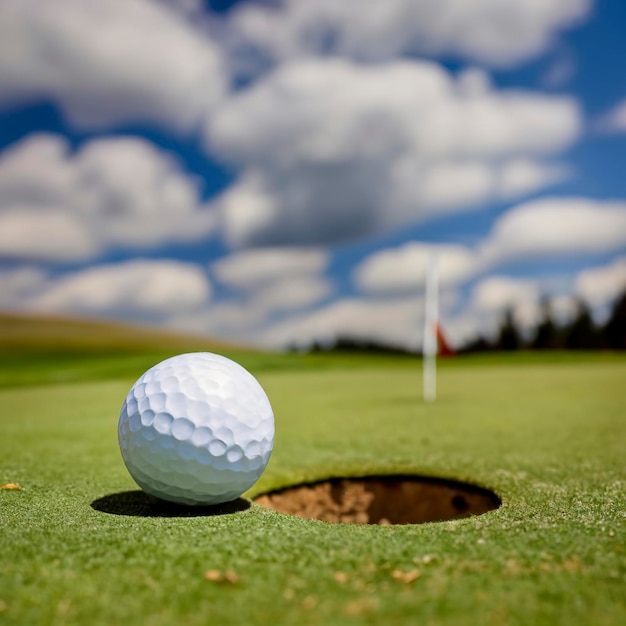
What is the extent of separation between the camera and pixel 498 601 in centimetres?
262

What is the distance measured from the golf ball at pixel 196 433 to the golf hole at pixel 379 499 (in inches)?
42.9

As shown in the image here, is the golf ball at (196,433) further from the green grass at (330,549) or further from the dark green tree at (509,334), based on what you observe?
the dark green tree at (509,334)

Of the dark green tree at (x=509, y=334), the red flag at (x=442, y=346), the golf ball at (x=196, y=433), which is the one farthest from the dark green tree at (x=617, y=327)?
the golf ball at (x=196, y=433)

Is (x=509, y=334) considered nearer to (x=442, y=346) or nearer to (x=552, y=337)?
(x=552, y=337)

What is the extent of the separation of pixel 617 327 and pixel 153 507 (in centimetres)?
6198

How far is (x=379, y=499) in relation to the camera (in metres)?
5.86

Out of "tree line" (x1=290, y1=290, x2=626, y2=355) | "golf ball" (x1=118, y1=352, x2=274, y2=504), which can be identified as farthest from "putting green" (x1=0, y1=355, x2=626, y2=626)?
"tree line" (x1=290, y1=290, x2=626, y2=355)

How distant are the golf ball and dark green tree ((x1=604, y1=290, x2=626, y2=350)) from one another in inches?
2372

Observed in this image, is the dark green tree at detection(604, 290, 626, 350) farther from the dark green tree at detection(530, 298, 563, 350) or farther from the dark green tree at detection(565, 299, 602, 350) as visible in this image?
the dark green tree at detection(530, 298, 563, 350)

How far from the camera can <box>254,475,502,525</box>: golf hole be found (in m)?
5.50

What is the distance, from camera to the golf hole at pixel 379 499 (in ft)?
18.0

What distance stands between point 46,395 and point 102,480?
11772mm

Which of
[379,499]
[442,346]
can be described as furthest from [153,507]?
[442,346]

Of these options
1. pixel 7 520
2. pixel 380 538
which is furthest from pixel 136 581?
pixel 7 520
